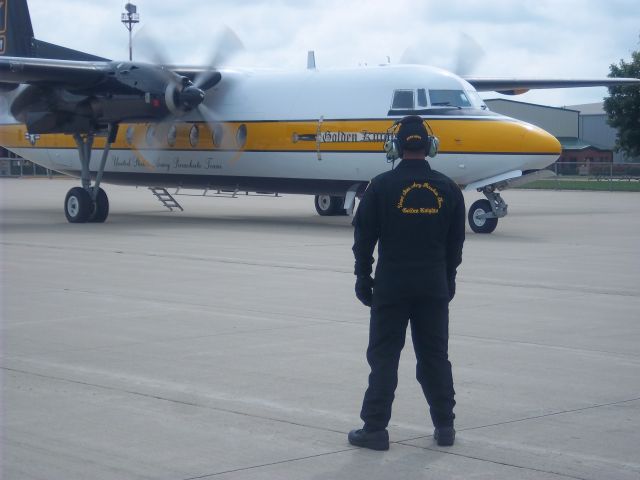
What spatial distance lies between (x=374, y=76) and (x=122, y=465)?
17.1m

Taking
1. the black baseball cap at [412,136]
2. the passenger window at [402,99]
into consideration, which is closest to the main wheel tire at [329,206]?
the passenger window at [402,99]

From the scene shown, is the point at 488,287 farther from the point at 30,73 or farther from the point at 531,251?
the point at 30,73

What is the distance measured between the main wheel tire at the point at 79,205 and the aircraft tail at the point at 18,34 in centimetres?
463

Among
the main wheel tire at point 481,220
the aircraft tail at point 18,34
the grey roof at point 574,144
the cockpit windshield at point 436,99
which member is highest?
the grey roof at point 574,144

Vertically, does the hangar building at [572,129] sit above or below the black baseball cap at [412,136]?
above

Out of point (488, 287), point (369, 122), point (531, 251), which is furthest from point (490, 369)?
point (369, 122)

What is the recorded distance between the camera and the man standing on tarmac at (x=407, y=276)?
592 centimetres

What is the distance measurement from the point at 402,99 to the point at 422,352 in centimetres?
1540

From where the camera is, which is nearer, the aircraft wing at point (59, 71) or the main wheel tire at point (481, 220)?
the main wheel tire at point (481, 220)

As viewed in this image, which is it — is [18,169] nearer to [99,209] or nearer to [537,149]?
[99,209]

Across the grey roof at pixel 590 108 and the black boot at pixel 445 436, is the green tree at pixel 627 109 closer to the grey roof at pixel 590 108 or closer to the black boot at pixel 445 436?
the grey roof at pixel 590 108

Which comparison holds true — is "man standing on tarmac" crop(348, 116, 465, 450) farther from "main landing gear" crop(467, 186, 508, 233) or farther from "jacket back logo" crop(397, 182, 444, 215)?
"main landing gear" crop(467, 186, 508, 233)

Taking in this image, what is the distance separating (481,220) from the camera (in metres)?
20.7

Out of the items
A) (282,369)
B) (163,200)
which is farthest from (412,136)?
(163,200)
